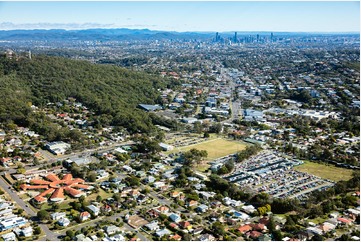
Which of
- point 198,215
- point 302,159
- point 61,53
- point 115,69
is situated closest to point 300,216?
point 198,215

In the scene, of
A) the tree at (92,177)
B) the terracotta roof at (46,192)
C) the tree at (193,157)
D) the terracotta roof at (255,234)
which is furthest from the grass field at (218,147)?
the terracotta roof at (255,234)

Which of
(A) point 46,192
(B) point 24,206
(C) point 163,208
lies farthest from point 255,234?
(B) point 24,206

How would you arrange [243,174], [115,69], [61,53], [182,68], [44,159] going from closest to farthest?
[243,174], [44,159], [115,69], [182,68], [61,53]

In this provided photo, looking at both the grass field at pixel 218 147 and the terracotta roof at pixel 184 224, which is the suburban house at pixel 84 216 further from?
the grass field at pixel 218 147

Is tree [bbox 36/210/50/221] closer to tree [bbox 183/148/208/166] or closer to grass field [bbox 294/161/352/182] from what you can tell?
tree [bbox 183/148/208/166]

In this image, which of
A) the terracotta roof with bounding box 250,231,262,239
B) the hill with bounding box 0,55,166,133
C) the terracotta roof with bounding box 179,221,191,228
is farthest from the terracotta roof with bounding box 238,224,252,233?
the hill with bounding box 0,55,166,133

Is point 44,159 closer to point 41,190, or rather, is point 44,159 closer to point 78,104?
point 41,190
